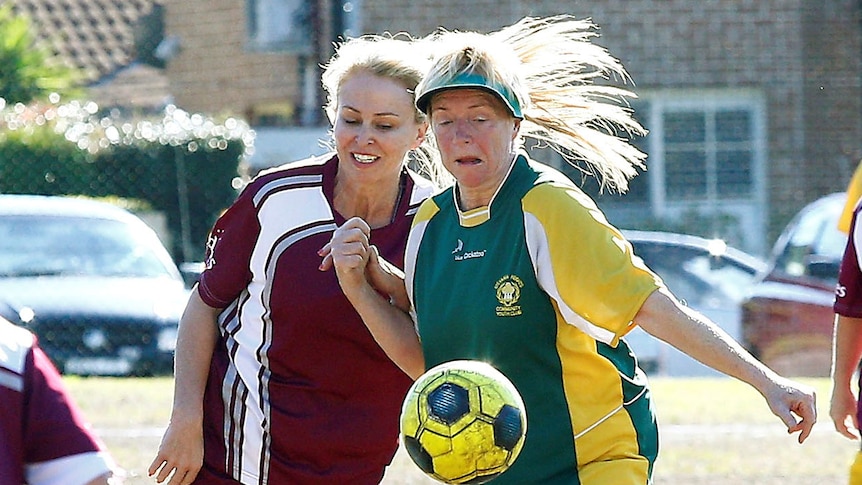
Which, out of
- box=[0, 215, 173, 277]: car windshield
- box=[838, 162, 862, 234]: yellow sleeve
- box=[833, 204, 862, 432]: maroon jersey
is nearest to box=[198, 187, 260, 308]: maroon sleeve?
box=[833, 204, 862, 432]: maroon jersey

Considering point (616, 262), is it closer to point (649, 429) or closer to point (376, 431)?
point (649, 429)

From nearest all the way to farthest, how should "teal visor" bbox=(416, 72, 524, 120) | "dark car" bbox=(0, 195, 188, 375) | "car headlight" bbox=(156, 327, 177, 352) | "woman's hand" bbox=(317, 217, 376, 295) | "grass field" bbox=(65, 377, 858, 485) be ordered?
"teal visor" bbox=(416, 72, 524, 120)
"woman's hand" bbox=(317, 217, 376, 295)
"grass field" bbox=(65, 377, 858, 485)
"dark car" bbox=(0, 195, 188, 375)
"car headlight" bbox=(156, 327, 177, 352)

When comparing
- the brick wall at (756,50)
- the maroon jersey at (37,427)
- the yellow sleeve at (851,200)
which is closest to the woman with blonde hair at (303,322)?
the yellow sleeve at (851,200)

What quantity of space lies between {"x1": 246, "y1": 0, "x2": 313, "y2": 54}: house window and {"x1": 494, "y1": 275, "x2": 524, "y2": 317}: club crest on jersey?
1110cm

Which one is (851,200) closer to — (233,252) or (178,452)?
(233,252)

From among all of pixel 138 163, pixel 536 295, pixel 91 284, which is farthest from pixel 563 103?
pixel 138 163

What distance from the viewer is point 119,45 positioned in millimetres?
23797

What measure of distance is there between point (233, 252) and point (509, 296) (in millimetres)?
985

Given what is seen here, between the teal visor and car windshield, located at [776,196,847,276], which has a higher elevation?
the teal visor

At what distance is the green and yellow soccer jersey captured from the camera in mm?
3508

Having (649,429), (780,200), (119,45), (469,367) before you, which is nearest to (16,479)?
(469,367)

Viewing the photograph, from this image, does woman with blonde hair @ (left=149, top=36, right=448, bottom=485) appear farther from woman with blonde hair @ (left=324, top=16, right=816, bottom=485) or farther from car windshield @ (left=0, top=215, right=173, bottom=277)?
car windshield @ (left=0, top=215, right=173, bottom=277)

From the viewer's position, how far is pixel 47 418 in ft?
8.04

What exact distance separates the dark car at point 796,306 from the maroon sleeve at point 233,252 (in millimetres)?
7784
